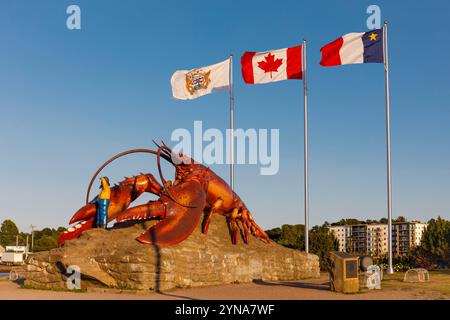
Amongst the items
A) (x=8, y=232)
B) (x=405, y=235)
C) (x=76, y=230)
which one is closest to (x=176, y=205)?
(x=76, y=230)

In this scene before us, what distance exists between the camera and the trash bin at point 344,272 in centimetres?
1655

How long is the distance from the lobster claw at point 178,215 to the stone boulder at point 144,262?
15.5 inches

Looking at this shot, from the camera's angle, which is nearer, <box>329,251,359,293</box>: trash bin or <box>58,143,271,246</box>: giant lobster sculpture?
<box>329,251,359,293</box>: trash bin

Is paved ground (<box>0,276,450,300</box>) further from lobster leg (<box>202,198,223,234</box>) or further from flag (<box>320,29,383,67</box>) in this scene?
flag (<box>320,29,383,67</box>)

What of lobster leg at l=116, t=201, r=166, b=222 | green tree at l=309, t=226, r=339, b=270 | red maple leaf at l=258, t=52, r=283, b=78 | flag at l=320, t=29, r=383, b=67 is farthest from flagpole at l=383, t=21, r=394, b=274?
green tree at l=309, t=226, r=339, b=270

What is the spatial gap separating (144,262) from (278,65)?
14545 mm

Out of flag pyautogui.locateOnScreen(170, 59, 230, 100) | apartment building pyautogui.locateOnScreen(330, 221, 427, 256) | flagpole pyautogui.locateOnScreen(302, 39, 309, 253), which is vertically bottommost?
apartment building pyautogui.locateOnScreen(330, 221, 427, 256)

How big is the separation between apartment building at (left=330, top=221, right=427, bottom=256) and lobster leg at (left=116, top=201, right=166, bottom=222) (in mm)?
124067

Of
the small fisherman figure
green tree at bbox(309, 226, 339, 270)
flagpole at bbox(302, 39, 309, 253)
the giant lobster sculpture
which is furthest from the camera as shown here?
green tree at bbox(309, 226, 339, 270)

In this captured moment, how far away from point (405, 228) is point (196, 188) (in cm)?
13246

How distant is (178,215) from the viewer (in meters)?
19.2

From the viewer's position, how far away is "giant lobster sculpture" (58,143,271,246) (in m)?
18.8

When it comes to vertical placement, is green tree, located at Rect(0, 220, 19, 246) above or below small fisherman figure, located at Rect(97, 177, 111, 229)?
below

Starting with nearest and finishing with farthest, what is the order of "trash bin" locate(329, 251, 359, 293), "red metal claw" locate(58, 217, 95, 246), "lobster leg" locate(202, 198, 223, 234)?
"trash bin" locate(329, 251, 359, 293), "red metal claw" locate(58, 217, 95, 246), "lobster leg" locate(202, 198, 223, 234)
